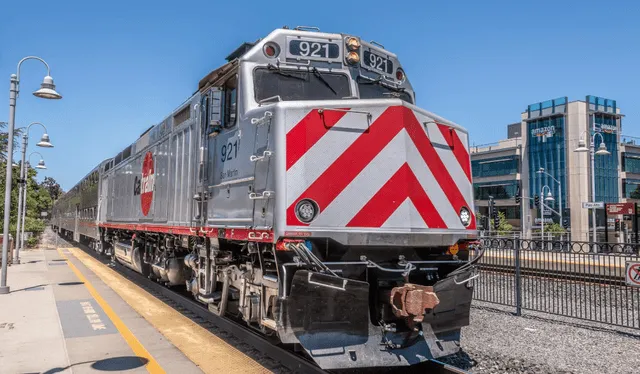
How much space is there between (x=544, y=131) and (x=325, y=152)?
63.4 m

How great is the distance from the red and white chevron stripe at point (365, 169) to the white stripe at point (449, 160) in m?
0.06

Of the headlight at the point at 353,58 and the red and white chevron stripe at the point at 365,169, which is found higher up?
the headlight at the point at 353,58

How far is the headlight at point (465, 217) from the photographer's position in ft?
19.1

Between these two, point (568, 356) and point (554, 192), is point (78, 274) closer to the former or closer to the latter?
point (568, 356)

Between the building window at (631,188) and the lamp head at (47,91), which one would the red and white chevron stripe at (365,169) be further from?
the building window at (631,188)

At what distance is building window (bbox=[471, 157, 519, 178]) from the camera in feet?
218

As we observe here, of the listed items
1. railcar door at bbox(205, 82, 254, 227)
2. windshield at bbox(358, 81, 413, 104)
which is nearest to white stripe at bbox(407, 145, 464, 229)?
windshield at bbox(358, 81, 413, 104)

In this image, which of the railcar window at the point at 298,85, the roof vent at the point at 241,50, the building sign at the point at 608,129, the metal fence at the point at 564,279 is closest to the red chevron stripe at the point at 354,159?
the railcar window at the point at 298,85

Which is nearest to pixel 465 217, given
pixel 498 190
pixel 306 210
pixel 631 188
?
pixel 306 210

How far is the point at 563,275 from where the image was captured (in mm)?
9328

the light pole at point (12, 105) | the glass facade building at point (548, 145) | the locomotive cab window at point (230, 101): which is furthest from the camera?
the glass facade building at point (548, 145)

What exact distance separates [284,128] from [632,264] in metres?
5.88

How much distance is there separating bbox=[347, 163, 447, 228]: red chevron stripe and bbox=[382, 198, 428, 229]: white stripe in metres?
0.03

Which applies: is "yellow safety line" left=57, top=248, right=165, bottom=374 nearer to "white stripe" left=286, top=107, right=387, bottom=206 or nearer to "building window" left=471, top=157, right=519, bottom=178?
"white stripe" left=286, top=107, right=387, bottom=206
